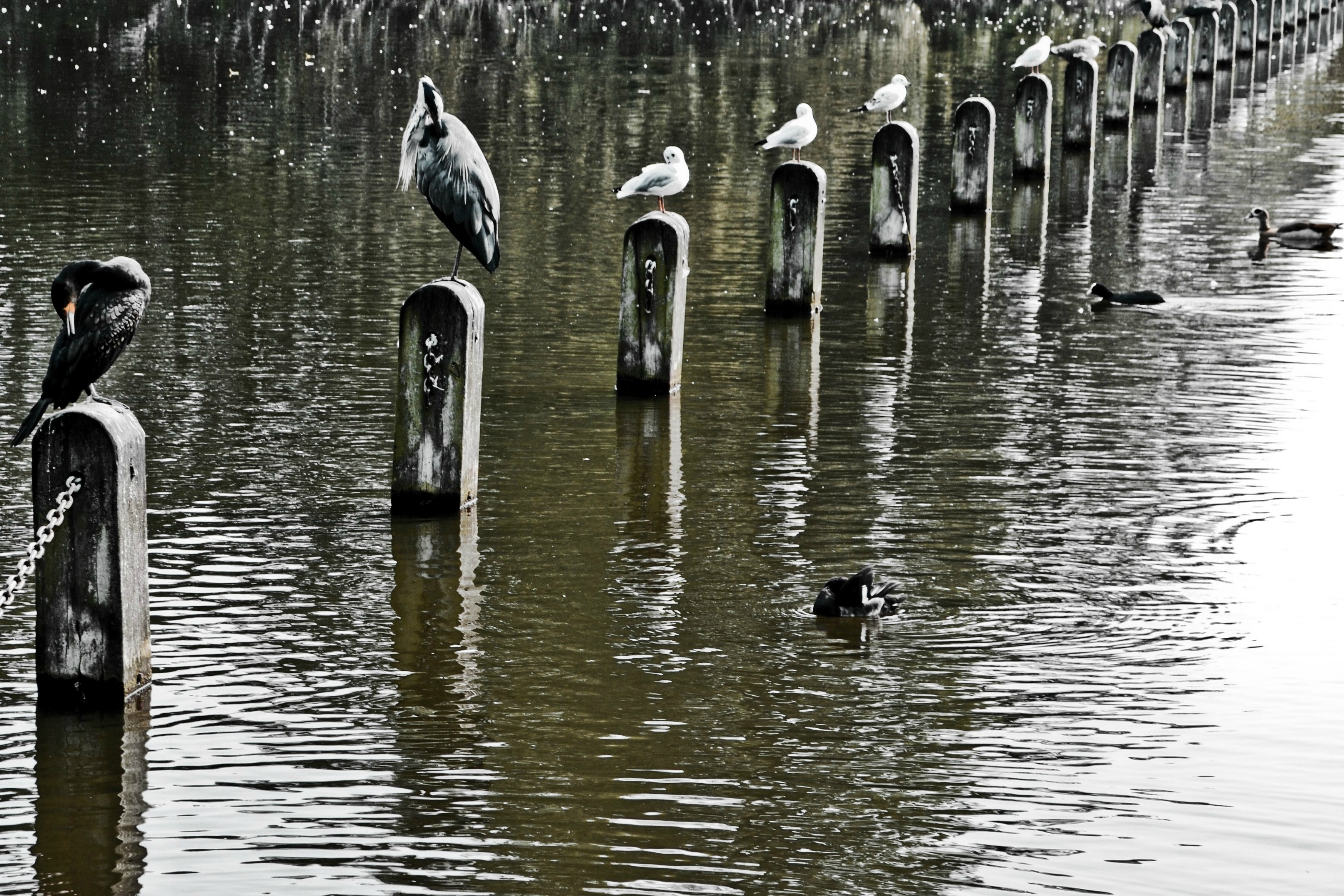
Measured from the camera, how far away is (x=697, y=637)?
25.4 feet

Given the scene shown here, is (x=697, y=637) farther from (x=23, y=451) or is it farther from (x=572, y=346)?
(x=572, y=346)

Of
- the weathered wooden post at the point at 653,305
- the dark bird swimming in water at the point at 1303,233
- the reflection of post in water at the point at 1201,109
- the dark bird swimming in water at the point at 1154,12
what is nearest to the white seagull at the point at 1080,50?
the reflection of post in water at the point at 1201,109

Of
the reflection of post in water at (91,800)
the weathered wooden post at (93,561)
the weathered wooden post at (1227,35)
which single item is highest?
the weathered wooden post at (1227,35)

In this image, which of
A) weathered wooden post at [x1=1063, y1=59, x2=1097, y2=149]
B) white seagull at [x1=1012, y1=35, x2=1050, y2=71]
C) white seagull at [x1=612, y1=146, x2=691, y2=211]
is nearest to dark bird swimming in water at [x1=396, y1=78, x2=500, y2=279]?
white seagull at [x1=612, y1=146, x2=691, y2=211]

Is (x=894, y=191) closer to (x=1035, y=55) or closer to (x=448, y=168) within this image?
(x=1035, y=55)

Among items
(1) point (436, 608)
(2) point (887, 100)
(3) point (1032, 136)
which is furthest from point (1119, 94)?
(1) point (436, 608)

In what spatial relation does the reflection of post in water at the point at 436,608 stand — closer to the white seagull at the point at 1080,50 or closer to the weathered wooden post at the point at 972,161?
the weathered wooden post at the point at 972,161

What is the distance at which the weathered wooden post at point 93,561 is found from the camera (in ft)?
21.4

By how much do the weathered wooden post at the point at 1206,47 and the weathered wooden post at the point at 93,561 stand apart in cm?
2970

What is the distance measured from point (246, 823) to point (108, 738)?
0.91 m

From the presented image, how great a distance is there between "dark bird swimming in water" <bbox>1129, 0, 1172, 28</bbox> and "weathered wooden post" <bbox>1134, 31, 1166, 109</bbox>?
16 cm

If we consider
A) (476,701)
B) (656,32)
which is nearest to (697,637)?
(476,701)

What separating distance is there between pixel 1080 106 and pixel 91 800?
765 inches

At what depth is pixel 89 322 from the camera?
7121 millimetres
